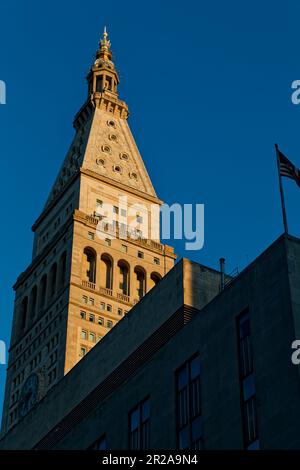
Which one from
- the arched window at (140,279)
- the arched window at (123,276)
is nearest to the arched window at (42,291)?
the arched window at (123,276)

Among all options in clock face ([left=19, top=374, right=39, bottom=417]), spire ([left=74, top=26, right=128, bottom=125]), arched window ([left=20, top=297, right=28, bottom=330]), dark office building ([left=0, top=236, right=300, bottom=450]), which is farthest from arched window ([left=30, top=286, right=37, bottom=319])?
dark office building ([left=0, top=236, right=300, bottom=450])

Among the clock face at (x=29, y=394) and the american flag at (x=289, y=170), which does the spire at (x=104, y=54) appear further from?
the american flag at (x=289, y=170)

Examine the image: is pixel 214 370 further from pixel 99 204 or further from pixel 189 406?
pixel 99 204

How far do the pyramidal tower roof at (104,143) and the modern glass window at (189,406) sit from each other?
89818 mm

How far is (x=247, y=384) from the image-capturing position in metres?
48.8

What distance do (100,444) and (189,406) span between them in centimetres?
960

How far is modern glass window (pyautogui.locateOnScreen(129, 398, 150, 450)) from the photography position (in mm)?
55375

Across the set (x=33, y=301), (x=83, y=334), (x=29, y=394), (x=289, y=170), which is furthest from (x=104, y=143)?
(x=289, y=170)

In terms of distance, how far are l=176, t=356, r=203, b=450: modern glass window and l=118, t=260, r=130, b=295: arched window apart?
7613 centimetres

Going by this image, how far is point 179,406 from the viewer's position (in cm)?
5350

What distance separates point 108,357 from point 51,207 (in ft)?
255

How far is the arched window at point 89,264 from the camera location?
12938 centimetres

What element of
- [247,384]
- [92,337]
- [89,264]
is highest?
[89,264]

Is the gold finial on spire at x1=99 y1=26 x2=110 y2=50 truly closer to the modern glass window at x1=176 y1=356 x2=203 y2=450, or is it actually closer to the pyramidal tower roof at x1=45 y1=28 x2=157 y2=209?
the pyramidal tower roof at x1=45 y1=28 x2=157 y2=209
